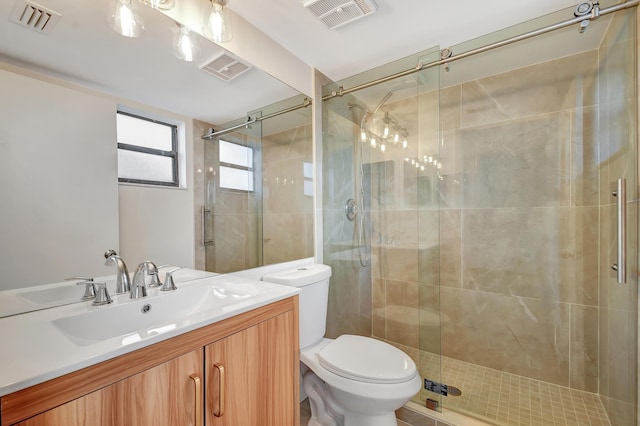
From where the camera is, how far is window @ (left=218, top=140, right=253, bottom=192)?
149 centimetres

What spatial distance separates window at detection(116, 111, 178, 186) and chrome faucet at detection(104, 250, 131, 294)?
11.5 inches

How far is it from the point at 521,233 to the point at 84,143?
2.49 m

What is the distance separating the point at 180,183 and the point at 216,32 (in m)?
0.72

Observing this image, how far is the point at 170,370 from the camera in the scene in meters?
0.79

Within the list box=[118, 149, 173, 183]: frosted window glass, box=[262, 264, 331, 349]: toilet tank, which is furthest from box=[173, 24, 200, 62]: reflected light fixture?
box=[262, 264, 331, 349]: toilet tank

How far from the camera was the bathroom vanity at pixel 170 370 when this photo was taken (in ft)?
1.96

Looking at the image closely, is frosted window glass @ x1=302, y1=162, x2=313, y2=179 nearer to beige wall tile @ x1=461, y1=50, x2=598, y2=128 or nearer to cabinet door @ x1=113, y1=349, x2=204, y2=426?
beige wall tile @ x1=461, y1=50, x2=598, y2=128

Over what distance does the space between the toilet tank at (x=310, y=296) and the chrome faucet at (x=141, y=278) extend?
576 mm

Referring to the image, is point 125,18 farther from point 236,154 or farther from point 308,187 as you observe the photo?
point 308,187

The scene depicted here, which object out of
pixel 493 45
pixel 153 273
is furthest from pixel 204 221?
pixel 493 45

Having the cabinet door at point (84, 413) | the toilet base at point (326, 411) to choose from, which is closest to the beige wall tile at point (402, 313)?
the toilet base at point (326, 411)

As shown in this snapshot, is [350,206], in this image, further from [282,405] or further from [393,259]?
[282,405]

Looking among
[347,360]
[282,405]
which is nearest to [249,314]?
[282,405]

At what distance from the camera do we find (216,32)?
1315 mm
